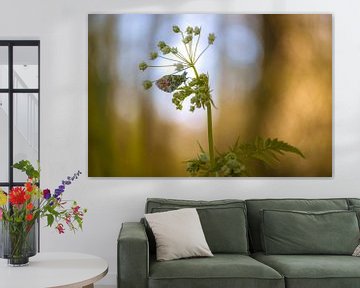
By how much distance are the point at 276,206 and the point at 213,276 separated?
103 centimetres

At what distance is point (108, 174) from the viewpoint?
188 inches

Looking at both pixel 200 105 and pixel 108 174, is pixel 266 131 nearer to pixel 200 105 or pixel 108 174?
pixel 200 105

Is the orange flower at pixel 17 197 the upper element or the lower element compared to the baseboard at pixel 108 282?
upper

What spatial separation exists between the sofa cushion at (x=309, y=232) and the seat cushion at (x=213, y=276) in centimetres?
54

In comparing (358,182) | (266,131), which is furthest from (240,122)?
(358,182)

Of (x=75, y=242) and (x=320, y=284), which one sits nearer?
(x=320, y=284)

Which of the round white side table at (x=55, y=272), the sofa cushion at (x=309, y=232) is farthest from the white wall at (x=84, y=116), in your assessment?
the round white side table at (x=55, y=272)

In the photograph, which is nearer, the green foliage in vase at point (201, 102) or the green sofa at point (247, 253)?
the green sofa at point (247, 253)

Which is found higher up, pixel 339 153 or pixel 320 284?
pixel 339 153

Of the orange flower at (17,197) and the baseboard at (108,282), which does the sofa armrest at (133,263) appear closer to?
the orange flower at (17,197)

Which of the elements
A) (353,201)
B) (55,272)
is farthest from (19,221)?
(353,201)

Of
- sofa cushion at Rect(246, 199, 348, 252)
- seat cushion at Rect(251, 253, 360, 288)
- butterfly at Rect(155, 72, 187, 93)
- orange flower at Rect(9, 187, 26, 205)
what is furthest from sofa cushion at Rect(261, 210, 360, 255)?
orange flower at Rect(9, 187, 26, 205)

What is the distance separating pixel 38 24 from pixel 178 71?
3.91ft

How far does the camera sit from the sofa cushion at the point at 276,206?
4.45 m
